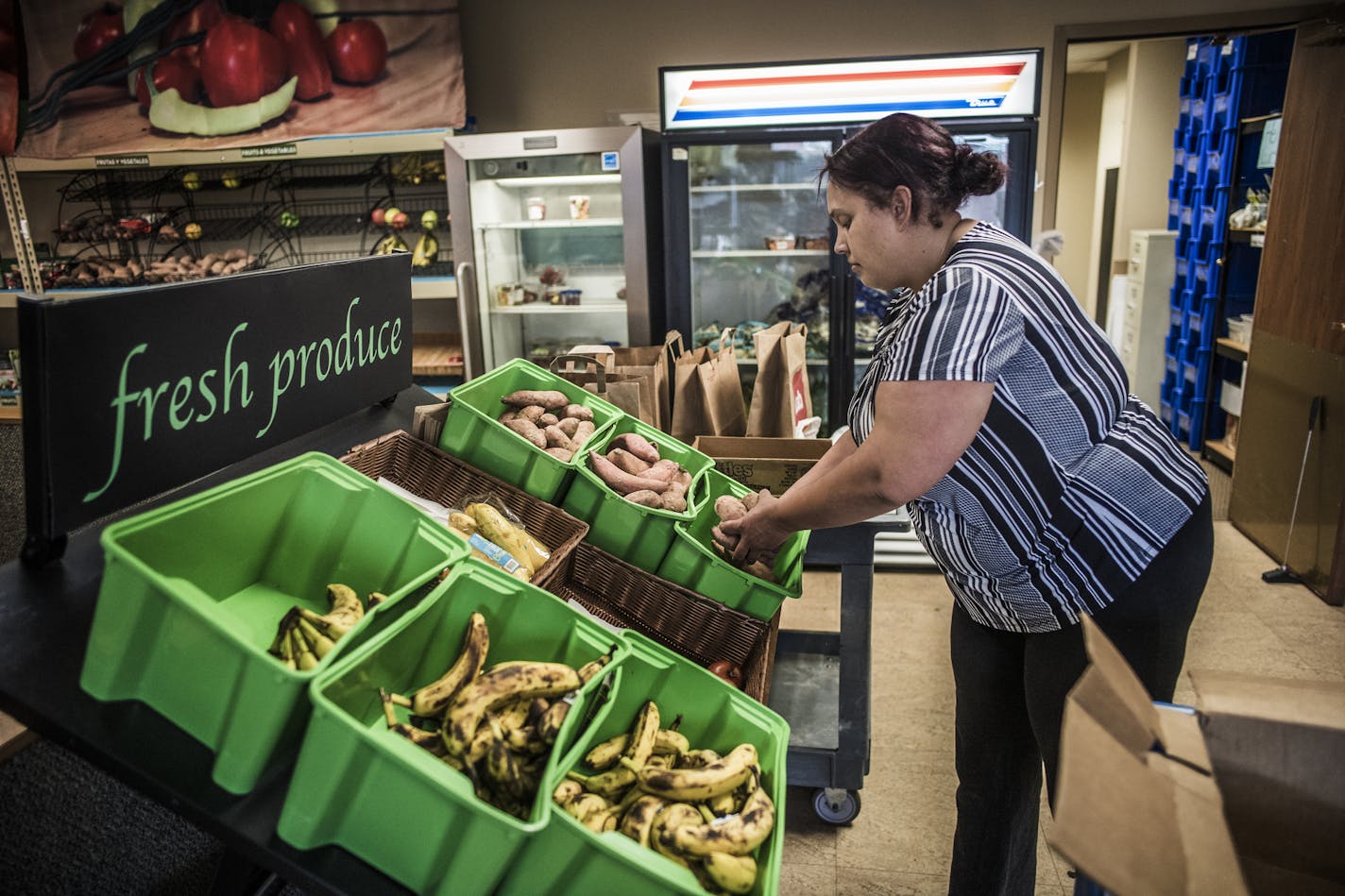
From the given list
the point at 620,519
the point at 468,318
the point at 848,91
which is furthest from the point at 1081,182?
the point at 620,519

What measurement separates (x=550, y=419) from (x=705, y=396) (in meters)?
1.48

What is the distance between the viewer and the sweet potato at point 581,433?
1.92m

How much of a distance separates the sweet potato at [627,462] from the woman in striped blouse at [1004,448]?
15.7 inches

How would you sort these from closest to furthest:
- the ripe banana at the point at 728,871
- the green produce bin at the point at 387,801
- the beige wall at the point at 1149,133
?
the green produce bin at the point at 387,801 < the ripe banana at the point at 728,871 < the beige wall at the point at 1149,133

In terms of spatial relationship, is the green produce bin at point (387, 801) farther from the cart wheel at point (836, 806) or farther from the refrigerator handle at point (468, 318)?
the refrigerator handle at point (468, 318)

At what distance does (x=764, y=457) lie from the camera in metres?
3.05

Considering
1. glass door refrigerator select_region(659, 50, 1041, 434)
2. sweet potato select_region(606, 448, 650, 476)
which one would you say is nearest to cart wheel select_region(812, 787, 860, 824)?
sweet potato select_region(606, 448, 650, 476)

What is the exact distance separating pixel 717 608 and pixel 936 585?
96.5 inches

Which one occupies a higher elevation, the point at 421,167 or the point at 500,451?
the point at 421,167

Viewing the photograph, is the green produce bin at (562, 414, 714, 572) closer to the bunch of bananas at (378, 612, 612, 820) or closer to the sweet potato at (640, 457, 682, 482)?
the sweet potato at (640, 457, 682, 482)

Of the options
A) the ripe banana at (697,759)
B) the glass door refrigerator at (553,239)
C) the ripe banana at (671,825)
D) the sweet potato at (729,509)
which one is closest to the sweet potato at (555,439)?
the sweet potato at (729,509)

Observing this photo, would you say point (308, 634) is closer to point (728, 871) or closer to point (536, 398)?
point (728, 871)

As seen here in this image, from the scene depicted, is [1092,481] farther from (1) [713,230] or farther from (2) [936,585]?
(1) [713,230]

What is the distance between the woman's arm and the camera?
1319mm
